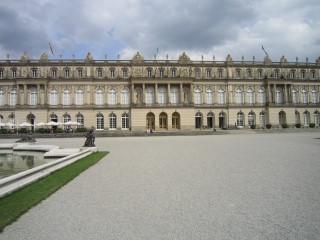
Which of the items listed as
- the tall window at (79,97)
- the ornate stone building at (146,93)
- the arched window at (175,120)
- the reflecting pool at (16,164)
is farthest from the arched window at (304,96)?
the reflecting pool at (16,164)

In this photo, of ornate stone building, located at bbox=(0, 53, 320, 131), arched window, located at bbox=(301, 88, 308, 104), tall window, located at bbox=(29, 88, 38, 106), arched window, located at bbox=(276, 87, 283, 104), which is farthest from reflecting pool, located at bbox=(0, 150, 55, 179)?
arched window, located at bbox=(301, 88, 308, 104)

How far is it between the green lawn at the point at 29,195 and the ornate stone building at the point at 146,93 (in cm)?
4595

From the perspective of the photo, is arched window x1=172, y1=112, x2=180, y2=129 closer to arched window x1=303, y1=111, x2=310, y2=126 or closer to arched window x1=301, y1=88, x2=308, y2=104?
arched window x1=303, y1=111, x2=310, y2=126

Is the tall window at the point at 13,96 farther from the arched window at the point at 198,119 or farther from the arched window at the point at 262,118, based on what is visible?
the arched window at the point at 262,118

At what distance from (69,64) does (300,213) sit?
188ft

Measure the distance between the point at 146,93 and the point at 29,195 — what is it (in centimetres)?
5076

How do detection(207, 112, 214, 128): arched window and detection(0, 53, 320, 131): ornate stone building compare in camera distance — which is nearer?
detection(0, 53, 320, 131): ornate stone building

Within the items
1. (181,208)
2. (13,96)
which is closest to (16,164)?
(181,208)

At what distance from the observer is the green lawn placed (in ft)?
19.2

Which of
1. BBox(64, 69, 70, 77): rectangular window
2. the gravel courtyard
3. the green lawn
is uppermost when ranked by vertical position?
BBox(64, 69, 70, 77): rectangular window

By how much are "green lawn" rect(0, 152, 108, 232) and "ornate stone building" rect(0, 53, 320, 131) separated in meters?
46.0

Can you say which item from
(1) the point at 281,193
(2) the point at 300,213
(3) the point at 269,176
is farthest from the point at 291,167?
(2) the point at 300,213

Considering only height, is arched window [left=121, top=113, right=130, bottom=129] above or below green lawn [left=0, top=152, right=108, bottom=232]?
above

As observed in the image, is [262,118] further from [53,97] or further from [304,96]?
[53,97]
